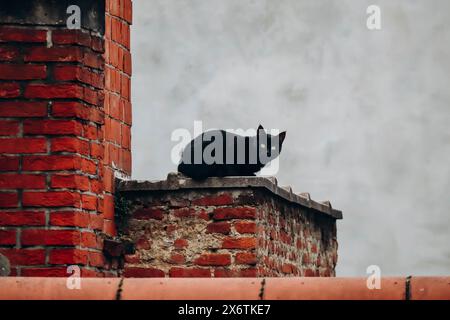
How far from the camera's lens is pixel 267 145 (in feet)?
24.4

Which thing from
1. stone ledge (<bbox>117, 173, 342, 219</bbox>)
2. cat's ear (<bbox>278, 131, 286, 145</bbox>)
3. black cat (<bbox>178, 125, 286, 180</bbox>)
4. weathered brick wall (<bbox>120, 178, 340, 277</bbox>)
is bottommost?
weathered brick wall (<bbox>120, 178, 340, 277</bbox>)

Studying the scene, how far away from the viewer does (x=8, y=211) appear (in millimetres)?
5527

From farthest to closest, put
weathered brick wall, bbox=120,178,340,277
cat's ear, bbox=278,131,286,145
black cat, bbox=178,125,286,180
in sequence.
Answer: cat's ear, bbox=278,131,286,145 < black cat, bbox=178,125,286,180 < weathered brick wall, bbox=120,178,340,277

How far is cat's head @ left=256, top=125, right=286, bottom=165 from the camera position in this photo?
7.21m

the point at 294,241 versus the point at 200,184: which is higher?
the point at 200,184

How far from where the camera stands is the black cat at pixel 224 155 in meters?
6.54

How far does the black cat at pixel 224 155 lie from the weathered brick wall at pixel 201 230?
173 millimetres

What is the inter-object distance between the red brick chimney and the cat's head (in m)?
1.58

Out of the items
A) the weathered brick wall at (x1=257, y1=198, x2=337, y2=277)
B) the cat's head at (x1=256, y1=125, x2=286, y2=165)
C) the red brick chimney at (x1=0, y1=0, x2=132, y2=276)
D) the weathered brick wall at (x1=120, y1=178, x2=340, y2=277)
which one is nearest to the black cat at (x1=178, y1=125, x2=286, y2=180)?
the cat's head at (x1=256, y1=125, x2=286, y2=165)

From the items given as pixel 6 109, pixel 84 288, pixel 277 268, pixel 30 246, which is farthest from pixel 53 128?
pixel 84 288

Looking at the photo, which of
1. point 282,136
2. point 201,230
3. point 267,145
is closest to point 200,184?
point 201,230

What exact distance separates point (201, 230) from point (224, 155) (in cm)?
58

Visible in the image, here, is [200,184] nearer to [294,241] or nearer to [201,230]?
[201,230]

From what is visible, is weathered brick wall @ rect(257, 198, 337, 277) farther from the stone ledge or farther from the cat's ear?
the cat's ear
